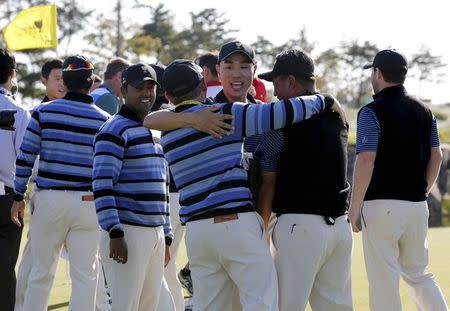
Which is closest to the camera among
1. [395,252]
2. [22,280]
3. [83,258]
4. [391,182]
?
[391,182]

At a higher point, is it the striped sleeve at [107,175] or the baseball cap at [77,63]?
the baseball cap at [77,63]

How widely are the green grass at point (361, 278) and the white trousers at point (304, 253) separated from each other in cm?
318

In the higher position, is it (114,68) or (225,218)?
(114,68)

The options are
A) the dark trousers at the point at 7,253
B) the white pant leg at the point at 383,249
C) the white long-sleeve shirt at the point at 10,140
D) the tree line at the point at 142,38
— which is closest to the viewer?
the white pant leg at the point at 383,249

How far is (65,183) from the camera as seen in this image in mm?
7402

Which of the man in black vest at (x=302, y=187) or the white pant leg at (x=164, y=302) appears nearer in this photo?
the man in black vest at (x=302, y=187)

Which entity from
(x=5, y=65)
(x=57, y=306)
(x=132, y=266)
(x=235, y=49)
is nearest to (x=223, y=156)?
(x=235, y=49)

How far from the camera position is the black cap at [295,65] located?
5.93 metres

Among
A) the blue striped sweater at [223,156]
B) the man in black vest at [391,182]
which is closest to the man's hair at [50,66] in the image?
the man in black vest at [391,182]

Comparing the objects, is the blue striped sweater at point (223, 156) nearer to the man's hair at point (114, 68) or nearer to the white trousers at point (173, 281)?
the white trousers at point (173, 281)

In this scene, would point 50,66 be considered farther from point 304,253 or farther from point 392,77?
point 304,253

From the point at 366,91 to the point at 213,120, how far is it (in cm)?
7514

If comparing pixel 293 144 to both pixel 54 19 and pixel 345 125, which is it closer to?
pixel 345 125

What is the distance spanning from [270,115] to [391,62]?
186cm
